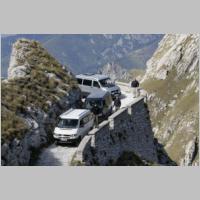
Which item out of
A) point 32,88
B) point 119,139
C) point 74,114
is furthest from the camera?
point 32,88

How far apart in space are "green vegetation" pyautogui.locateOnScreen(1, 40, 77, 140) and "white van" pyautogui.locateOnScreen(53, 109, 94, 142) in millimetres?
2895

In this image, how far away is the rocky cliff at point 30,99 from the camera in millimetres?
42481

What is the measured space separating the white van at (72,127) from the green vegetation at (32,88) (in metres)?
2.90

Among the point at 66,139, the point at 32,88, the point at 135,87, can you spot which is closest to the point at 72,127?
the point at 66,139

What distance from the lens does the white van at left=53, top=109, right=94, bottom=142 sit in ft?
Result: 153

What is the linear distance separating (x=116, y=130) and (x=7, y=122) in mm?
11423

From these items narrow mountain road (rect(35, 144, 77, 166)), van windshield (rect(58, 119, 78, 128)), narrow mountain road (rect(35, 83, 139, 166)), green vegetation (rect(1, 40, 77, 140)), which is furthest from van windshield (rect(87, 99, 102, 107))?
narrow mountain road (rect(35, 144, 77, 166))

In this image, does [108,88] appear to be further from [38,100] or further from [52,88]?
[38,100]

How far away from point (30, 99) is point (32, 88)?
273 cm

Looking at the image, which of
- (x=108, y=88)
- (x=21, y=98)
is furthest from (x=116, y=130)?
(x=108, y=88)

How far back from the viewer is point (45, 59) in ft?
200

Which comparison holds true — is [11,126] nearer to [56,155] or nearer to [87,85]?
[56,155]

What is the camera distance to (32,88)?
52438 millimetres

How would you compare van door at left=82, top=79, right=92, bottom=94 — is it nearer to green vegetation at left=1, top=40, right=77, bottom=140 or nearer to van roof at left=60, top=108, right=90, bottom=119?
green vegetation at left=1, top=40, right=77, bottom=140
